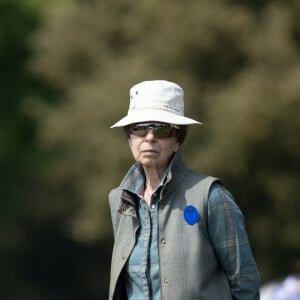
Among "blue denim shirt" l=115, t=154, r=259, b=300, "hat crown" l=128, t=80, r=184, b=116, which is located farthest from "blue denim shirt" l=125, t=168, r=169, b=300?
"hat crown" l=128, t=80, r=184, b=116

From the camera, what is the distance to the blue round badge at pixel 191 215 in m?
5.14

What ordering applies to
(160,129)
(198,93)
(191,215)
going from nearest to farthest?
(191,215)
(160,129)
(198,93)

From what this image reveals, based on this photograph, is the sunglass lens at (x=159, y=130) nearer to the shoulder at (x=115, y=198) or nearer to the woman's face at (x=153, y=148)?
the woman's face at (x=153, y=148)

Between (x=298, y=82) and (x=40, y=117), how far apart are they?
6.85m

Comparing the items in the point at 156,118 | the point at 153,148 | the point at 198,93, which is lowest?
the point at 153,148

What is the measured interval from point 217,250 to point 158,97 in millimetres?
652

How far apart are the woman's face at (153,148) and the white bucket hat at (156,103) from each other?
59 millimetres

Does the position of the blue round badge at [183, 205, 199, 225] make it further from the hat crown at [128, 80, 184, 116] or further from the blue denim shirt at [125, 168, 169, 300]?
the hat crown at [128, 80, 184, 116]

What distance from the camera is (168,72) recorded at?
22.0 meters

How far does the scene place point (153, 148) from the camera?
525cm

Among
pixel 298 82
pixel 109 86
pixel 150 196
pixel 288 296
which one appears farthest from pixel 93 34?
pixel 150 196

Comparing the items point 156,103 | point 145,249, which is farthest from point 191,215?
point 156,103

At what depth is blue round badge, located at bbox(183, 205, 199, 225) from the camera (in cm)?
514

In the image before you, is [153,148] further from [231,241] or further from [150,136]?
[231,241]
